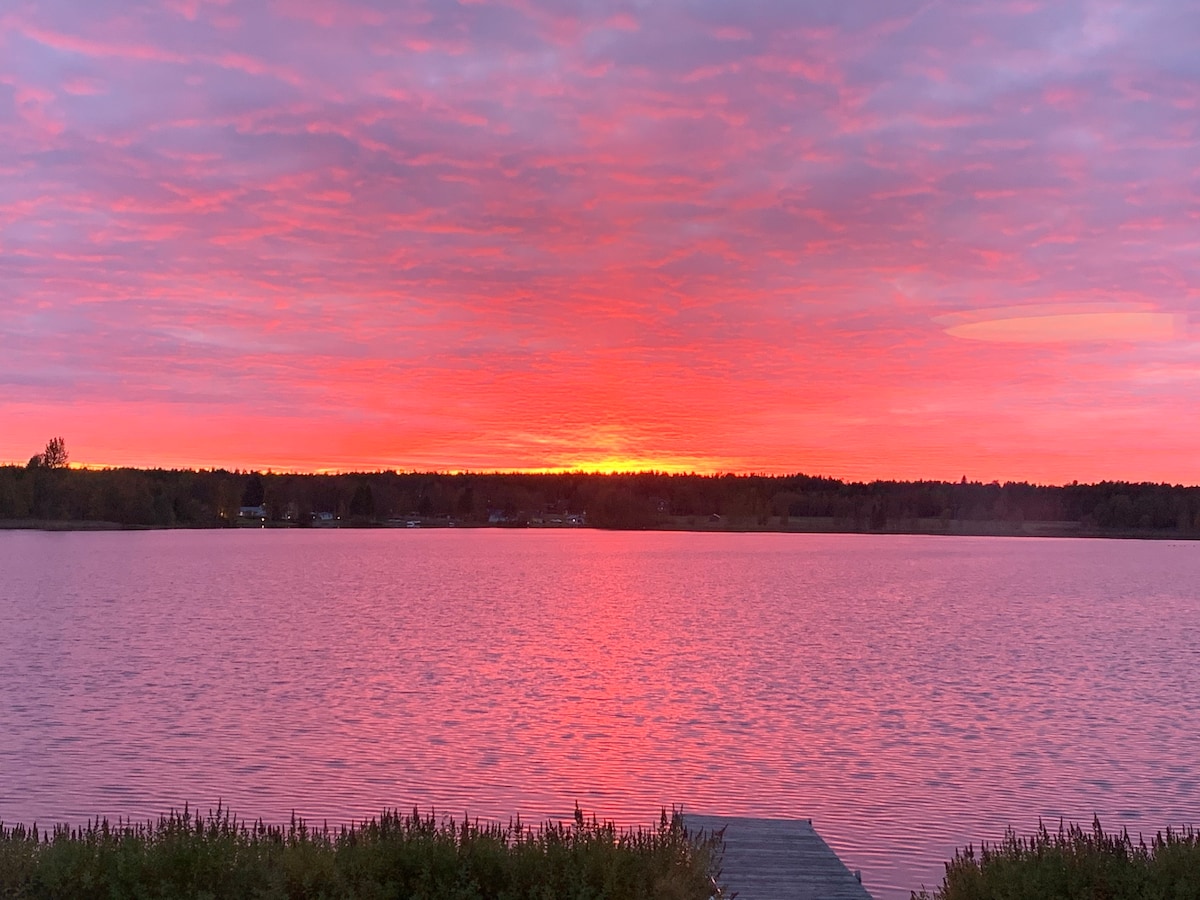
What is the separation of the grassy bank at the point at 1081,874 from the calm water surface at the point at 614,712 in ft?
9.54

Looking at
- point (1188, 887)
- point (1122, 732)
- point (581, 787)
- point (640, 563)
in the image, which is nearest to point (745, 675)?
point (1122, 732)

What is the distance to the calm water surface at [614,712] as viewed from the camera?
18141 millimetres

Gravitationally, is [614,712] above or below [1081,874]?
below

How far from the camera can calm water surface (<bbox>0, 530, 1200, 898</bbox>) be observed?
1814 centimetres

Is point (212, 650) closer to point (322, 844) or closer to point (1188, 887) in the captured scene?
point (322, 844)

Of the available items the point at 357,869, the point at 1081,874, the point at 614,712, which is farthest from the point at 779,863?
the point at 614,712

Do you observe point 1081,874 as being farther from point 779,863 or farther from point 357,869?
point 357,869

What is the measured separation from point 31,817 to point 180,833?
23.1 feet

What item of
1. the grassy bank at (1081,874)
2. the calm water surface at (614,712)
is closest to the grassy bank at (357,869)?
the grassy bank at (1081,874)

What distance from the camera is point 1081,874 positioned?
416 inches

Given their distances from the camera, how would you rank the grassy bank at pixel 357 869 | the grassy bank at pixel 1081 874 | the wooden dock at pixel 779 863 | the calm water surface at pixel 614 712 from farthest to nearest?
the calm water surface at pixel 614 712 → the wooden dock at pixel 779 863 → the grassy bank at pixel 1081 874 → the grassy bank at pixel 357 869

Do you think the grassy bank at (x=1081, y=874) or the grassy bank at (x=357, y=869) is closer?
the grassy bank at (x=357, y=869)

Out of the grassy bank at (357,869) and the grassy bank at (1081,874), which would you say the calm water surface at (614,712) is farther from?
the grassy bank at (357,869)

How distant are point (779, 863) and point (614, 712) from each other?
539 inches
